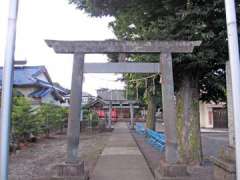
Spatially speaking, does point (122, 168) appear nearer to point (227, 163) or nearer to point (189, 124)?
point (189, 124)

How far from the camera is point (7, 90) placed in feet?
17.4

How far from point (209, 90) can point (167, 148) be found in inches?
208

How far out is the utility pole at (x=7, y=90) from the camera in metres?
5.12

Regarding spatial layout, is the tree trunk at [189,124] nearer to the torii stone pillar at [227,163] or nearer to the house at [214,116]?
the torii stone pillar at [227,163]

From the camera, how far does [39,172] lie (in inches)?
420

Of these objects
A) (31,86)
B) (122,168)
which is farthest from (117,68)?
(31,86)

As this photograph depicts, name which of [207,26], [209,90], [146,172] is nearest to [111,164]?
[146,172]

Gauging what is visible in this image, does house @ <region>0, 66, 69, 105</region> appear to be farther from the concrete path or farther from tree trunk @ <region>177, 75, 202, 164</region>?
tree trunk @ <region>177, 75, 202, 164</region>

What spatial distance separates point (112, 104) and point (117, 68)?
116 ft

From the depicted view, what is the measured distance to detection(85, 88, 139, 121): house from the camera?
3994cm

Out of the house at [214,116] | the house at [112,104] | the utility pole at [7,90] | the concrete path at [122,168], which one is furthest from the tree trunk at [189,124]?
the house at [214,116]

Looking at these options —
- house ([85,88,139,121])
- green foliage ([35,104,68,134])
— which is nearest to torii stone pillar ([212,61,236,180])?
green foliage ([35,104,68,134])

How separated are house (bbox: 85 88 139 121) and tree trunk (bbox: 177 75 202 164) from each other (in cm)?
2697

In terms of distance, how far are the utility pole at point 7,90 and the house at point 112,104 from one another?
33564 mm
